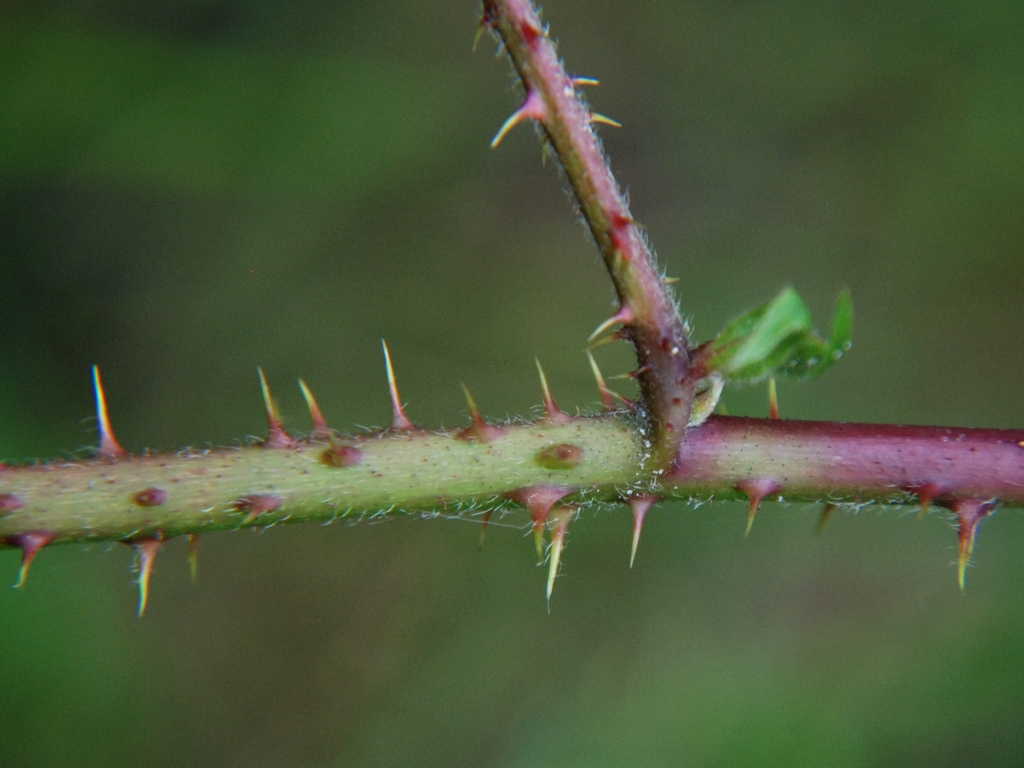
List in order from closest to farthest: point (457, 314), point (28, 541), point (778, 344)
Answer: point (778, 344) → point (28, 541) → point (457, 314)

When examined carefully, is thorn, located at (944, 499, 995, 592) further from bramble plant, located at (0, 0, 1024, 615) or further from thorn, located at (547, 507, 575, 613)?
thorn, located at (547, 507, 575, 613)

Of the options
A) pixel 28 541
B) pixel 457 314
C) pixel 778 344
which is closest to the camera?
pixel 778 344

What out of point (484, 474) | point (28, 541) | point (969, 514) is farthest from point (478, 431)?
point (969, 514)

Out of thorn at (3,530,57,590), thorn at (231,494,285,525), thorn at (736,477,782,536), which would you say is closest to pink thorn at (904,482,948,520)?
thorn at (736,477,782,536)

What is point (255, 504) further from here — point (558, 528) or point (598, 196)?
point (598, 196)

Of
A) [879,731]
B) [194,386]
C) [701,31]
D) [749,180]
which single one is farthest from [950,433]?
[194,386]

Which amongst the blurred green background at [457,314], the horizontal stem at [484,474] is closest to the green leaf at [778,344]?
the horizontal stem at [484,474]
